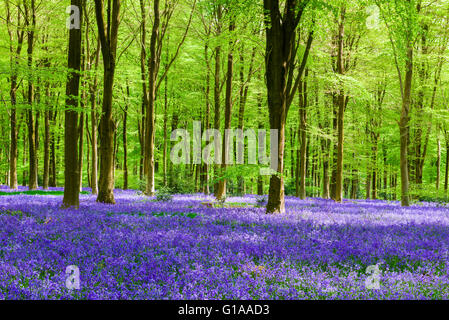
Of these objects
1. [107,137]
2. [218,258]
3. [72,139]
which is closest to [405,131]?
[107,137]

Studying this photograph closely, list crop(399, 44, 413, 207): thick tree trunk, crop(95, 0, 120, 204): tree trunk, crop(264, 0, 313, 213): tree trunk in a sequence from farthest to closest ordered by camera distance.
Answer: crop(399, 44, 413, 207): thick tree trunk
crop(95, 0, 120, 204): tree trunk
crop(264, 0, 313, 213): tree trunk

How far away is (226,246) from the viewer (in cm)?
611

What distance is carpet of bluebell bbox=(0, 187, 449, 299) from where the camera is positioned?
12.9ft

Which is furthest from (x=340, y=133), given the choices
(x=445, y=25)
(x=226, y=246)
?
(x=226, y=246)

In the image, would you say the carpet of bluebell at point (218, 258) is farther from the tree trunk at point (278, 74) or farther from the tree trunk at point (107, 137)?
the tree trunk at point (107, 137)

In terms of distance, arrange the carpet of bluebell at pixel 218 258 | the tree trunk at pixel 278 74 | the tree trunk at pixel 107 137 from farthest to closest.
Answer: the tree trunk at pixel 107 137 → the tree trunk at pixel 278 74 → the carpet of bluebell at pixel 218 258

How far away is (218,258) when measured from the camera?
5199 mm

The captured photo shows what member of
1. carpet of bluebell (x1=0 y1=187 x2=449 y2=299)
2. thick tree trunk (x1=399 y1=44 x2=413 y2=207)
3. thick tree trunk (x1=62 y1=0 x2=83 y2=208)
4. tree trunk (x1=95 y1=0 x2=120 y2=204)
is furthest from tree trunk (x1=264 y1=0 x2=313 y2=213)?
thick tree trunk (x1=399 y1=44 x2=413 y2=207)

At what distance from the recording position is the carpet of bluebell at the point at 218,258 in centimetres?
394

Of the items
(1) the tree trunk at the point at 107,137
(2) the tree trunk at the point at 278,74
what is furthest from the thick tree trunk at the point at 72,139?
(2) the tree trunk at the point at 278,74

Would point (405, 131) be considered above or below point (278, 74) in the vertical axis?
below

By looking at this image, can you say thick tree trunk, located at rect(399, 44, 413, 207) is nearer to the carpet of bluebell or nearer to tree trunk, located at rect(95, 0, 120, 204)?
the carpet of bluebell

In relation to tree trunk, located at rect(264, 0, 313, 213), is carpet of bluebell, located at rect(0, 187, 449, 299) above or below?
below

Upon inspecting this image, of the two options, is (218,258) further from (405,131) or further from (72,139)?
(405,131)
